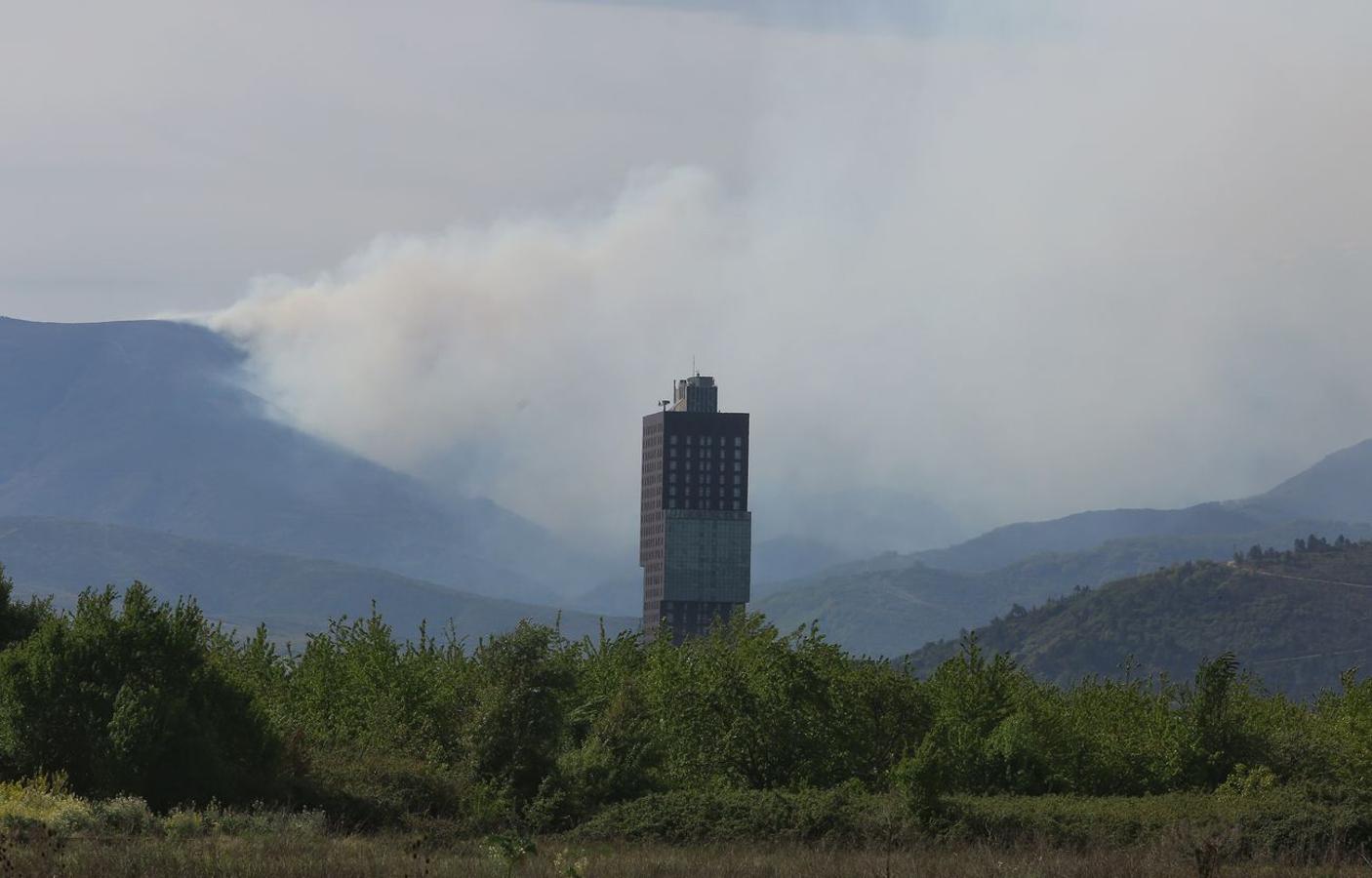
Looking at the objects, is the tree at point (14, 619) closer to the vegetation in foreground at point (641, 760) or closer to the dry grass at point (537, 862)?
the vegetation in foreground at point (641, 760)

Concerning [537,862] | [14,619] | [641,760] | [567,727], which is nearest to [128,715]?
[14,619]

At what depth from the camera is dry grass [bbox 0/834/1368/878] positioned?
29.8 metres

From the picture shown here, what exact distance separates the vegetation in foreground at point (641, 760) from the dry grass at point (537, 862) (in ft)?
0.69

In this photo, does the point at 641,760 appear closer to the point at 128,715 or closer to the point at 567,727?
the point at 567,727

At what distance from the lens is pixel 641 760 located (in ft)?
160

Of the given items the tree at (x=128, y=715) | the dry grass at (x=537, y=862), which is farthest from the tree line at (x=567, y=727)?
the dry grass at (x=537, y=862)

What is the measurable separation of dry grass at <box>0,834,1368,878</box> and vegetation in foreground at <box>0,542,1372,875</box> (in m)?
0.21

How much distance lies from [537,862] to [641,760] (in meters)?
16.3

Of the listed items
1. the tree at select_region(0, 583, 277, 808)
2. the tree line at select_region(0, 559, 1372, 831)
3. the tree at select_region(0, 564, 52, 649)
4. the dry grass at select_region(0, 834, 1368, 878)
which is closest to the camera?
the dry grass at select_region(0, 834, 1368, 878)

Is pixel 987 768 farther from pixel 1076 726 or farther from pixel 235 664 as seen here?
pixel 235 664

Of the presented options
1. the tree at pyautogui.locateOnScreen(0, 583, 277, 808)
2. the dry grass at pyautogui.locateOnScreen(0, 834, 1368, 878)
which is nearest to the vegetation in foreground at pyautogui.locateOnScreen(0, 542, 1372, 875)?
the tree at pyautogui.locateOnScreen(0, 583, 277, 808)

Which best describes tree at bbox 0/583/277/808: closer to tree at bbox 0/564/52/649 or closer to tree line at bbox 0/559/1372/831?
tree line at bbox 0/559/1372/831

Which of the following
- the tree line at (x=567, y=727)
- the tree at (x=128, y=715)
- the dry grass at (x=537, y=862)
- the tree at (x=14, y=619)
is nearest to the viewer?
the dry grass at (x=537, y=862)

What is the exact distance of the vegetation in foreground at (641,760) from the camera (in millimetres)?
37812
